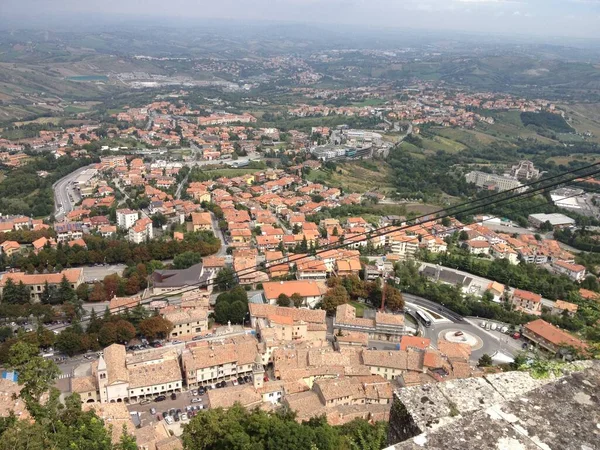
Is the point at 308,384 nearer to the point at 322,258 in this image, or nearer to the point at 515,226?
the point at 322,258

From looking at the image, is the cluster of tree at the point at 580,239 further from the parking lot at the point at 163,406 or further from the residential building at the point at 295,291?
the parking lot at the point at 163,406

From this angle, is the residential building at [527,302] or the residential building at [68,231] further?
the residential building at [68,231]

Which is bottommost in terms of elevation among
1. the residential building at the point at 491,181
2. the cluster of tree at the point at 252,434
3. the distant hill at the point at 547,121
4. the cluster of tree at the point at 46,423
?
the residential building at the point at 491,181

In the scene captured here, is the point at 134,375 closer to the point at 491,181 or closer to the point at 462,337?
the point at 462,337

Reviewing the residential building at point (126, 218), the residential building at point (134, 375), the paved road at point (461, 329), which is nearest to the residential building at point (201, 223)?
the residential building at point (126, 218)

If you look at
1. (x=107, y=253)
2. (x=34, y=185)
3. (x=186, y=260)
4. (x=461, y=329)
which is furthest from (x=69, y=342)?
(x=34, y=185)

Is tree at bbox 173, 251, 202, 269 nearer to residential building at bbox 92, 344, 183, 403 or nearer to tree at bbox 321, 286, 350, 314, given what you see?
tree at bbox 321, 286, 350, 314
